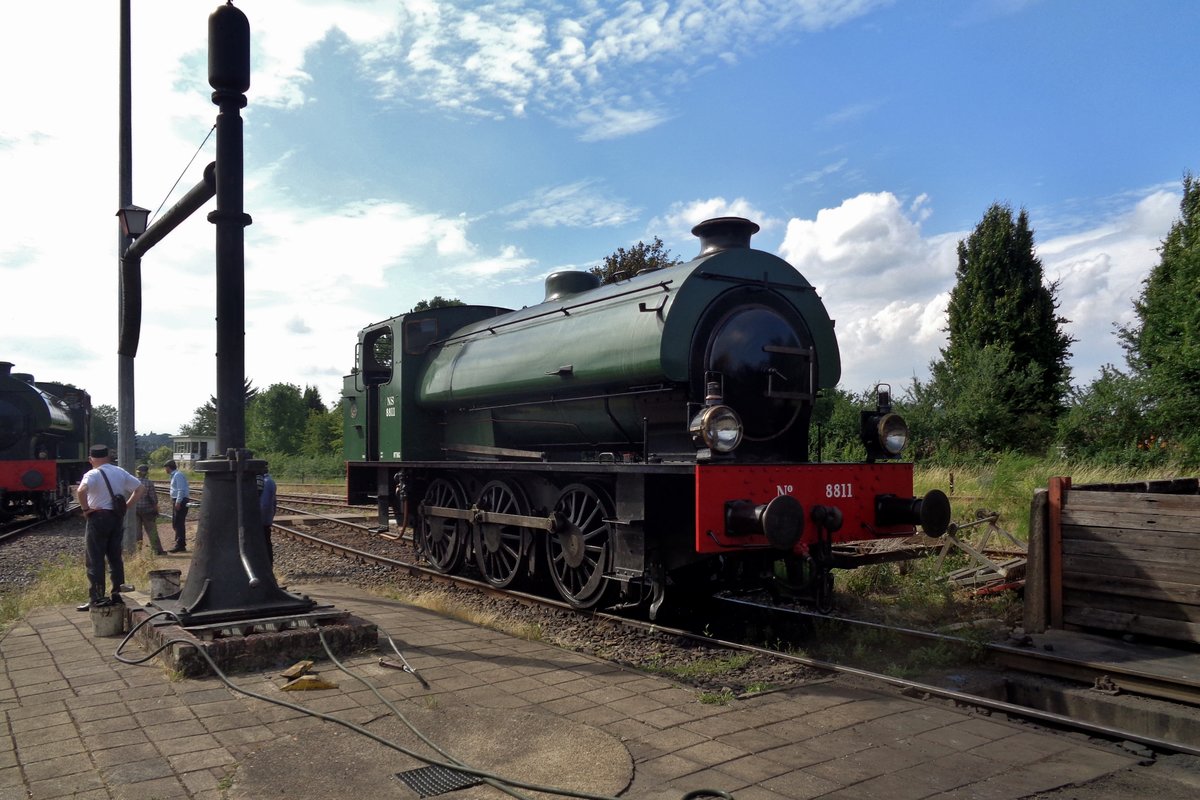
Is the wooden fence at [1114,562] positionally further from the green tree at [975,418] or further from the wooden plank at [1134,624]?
the green tree at [975,418]

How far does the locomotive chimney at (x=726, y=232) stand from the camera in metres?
7.04

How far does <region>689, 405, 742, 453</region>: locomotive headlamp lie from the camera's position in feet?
18.6

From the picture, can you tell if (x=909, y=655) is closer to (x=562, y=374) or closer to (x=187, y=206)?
(x=562, y=374)

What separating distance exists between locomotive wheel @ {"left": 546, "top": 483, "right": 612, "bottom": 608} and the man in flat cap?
369 centimetres

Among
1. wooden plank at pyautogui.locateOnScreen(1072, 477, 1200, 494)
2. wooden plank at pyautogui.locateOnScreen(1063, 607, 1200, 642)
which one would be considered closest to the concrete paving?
wooden plank at pyautogui.locateOnScreen(1063, 607, 1200, 642)

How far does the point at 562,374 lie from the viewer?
297 inches

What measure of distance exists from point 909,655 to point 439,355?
6.67 m

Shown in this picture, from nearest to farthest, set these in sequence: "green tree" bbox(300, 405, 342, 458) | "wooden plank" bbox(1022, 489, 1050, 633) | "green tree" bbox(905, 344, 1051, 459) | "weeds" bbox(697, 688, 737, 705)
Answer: "weeds" bbox(697, 688, 737, 705), "wooden plank" bbox(1022, 489, 1050, 633), "green tree" bbox(905, 344, 1051, 459), "green tree" bbox(300, 405, 342, 458)

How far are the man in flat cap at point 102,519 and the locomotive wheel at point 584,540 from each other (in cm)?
369

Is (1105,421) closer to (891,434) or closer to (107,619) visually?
(891,434)

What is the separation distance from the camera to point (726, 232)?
7.07 metres

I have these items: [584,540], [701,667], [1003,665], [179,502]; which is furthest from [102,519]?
[1003,665]

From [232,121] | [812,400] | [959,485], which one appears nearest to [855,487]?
[812,400]

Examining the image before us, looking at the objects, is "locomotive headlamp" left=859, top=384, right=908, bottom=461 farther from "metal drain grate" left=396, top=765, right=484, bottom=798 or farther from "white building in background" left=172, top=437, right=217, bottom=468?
"white building in background" left=172, top=437, right=217, bottom=468
